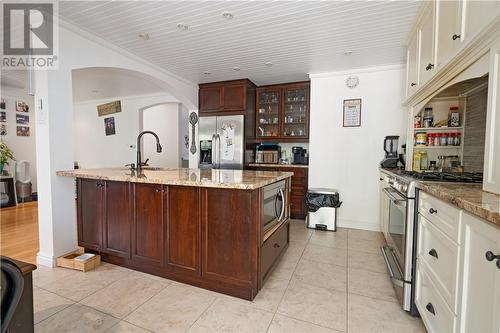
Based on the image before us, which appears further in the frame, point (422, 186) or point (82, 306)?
point (82, 306)

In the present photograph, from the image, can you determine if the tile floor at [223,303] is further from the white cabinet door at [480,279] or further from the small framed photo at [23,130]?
the small framed photo at [23,130]

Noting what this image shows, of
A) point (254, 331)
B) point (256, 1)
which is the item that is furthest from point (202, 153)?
point (254, 331)

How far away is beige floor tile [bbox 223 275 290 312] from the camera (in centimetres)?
175

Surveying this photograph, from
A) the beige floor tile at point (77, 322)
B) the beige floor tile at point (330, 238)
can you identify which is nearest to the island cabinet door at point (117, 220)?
the beige floor tile at point (77, 322)

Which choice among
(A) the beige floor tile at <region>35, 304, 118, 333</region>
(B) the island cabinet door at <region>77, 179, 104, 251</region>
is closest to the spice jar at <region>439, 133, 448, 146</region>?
(A) the beige floor tile at <region>35, 304, 118, 333</region>

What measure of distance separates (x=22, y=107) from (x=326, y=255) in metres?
7.08

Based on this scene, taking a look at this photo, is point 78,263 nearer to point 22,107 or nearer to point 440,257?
point 440,257

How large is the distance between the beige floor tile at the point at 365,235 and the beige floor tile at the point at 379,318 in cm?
152

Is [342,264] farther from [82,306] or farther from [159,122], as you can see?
[159,122]

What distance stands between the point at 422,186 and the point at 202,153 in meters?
3.84

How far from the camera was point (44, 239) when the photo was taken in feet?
7.88

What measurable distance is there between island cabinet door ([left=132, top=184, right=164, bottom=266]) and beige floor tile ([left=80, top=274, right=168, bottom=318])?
0.17 metres

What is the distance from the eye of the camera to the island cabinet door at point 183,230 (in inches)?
74.9

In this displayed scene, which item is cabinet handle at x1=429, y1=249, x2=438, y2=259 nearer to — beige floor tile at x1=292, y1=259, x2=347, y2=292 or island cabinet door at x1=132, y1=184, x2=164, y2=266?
beige floor tile at x1=292, y1=259, x2=347, y2=292
